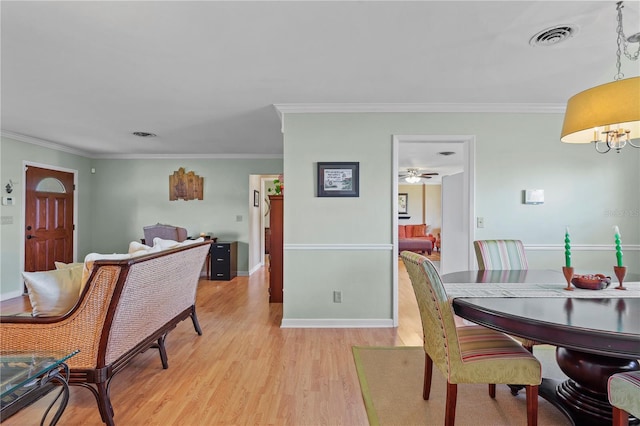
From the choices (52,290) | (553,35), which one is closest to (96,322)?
(52,290)

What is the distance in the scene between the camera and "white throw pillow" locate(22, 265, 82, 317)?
75.1 inches

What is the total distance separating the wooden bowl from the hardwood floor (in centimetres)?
143

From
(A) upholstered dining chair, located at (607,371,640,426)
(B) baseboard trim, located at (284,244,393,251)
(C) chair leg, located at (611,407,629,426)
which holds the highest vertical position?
(B) baseboard trim, located at (284,244,393,251)

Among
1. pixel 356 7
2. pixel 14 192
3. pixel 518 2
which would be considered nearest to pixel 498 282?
pixel 518 2

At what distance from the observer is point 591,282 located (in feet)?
6.12

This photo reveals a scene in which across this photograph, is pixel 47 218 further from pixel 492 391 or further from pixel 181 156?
pixel 492 391

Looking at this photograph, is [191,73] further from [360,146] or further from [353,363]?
[353,363]

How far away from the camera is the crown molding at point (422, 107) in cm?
335

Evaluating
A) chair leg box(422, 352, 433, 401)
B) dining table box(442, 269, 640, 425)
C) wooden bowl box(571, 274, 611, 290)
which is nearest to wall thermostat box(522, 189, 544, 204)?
dining table box(442, 269, 640, 425)

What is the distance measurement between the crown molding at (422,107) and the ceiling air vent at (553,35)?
1217 millimetres

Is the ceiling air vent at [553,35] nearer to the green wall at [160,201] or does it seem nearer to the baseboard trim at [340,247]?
the baseboard trim at [340,247]

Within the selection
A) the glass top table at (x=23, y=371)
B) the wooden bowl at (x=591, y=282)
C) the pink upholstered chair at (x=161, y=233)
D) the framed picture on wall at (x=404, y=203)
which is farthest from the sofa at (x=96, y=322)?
the framed picture on wall at (x=404, y=203)

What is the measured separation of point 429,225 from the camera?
10.8 meters

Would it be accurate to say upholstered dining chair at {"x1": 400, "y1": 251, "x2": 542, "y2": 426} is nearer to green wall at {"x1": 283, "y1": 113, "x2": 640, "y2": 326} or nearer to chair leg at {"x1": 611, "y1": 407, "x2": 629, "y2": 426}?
chair leg at {"x1": 611, "y1": 407, "x2": 629, "y2": 426}
